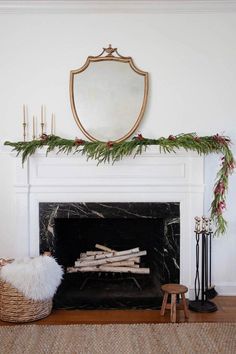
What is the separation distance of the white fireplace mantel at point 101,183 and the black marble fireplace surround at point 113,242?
0.08 meters

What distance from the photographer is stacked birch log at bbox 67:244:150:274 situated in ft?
13.3

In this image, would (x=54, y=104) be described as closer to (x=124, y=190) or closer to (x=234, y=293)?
(x=124, y=190)

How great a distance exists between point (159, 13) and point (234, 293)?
2612mm

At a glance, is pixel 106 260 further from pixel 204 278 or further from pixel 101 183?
pixel 204 278

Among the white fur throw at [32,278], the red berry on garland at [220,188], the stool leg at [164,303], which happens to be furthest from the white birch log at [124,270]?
the red berry on garland at [220,188]

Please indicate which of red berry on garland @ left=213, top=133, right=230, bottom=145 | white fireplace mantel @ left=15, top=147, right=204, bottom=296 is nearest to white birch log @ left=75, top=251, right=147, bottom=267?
white fireplace mantel @ left=15, top=147, right=204, bottom=296

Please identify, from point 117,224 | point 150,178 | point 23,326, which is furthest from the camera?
point 117,224

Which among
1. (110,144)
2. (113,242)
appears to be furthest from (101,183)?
(113,242)

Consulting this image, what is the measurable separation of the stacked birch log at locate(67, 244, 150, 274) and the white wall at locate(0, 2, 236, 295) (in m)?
0.87

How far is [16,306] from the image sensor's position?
3.33m

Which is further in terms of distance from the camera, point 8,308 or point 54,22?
point 54,22

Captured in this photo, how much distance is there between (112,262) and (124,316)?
727 mm

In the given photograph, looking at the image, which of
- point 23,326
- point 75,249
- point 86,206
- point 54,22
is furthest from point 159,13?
point 23,326

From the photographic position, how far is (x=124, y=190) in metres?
3.80
